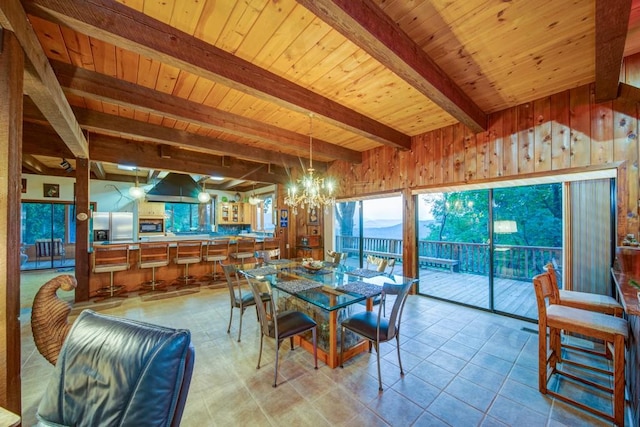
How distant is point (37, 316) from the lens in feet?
4.89

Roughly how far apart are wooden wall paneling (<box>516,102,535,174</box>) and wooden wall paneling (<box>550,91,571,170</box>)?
0.65 ft

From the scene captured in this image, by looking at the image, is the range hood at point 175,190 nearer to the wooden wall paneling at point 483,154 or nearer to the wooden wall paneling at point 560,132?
the wooden wall paneling at point 483,154

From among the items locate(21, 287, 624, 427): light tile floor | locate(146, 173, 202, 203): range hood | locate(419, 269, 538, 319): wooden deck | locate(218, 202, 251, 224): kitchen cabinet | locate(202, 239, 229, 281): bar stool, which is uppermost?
locate(146, 173, 202, 203): range hood

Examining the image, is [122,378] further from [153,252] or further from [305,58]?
[153,252]

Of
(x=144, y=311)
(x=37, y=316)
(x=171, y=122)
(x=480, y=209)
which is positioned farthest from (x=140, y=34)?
(x=480, y=209)

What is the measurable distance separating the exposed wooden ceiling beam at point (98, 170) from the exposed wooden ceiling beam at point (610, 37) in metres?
8.33

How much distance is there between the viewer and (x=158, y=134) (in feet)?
12.3

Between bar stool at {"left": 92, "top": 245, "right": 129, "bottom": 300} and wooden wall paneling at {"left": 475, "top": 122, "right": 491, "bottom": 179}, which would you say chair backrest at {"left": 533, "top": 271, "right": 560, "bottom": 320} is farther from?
bar stool at {"left": 92, "top": 245, "right": 129, "bottom": 300}

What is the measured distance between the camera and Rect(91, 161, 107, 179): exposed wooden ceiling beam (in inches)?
234

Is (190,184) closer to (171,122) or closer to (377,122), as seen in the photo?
(171,122)

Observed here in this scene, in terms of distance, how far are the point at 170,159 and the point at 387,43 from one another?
468 centimetres

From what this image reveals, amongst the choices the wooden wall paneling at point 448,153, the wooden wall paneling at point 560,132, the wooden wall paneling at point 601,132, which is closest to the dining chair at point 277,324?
the wooden wall paneling at point 448,153

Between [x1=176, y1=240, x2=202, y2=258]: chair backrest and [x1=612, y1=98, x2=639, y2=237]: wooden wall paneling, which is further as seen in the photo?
[x1=176, y1=240, x2=202, y2=258]: chair backrest

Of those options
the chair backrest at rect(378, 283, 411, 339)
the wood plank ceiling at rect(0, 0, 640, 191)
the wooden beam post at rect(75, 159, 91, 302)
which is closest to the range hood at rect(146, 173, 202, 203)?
the wooden beam post at rect(75, 159, 91, 302)
